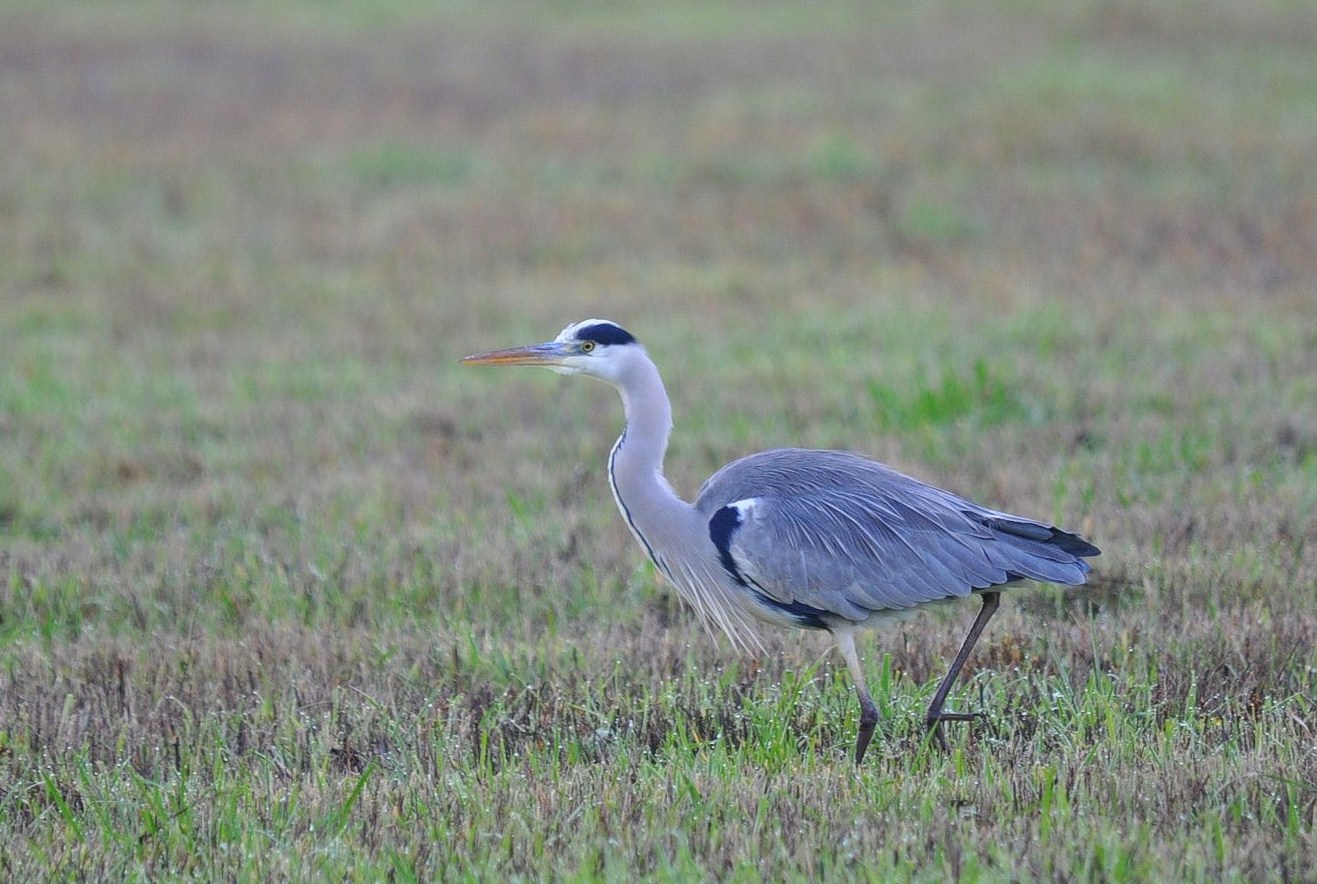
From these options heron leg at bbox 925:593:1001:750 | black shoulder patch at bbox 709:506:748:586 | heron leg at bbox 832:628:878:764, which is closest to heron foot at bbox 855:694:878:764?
heron leg at bbox 832:628:878:764

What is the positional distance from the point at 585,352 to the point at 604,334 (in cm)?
11

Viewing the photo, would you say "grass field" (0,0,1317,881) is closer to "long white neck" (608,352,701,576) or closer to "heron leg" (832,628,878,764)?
"heron leg" (832,628,878,764)

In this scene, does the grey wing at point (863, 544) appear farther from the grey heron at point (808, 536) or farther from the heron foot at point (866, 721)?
the heron foot at point (866, 721)

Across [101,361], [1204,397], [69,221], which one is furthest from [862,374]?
Answer: [69,221]

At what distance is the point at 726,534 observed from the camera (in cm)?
479

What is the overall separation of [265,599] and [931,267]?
7.16 m

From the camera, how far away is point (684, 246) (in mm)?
12750

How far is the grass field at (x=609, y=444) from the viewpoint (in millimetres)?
3910

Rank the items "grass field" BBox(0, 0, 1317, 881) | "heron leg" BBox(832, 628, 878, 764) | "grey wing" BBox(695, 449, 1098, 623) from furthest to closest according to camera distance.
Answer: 1. "grey wing" BBox(695, 449, 1098, 623)
2. "heron leg" BBox(832, 628, 878, 764)
3. "grass field" BBox(0, 0, 1317, 881)

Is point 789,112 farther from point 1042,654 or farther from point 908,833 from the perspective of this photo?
point 908,833

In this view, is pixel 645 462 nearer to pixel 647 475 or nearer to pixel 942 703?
pixel 647 475

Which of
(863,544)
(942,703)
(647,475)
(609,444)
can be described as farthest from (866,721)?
(609,444)

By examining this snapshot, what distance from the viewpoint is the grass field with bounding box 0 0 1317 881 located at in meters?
3.91

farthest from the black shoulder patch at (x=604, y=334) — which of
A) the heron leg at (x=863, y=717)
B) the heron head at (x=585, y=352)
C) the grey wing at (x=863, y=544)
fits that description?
the heron leg at (x=863, y=717)
